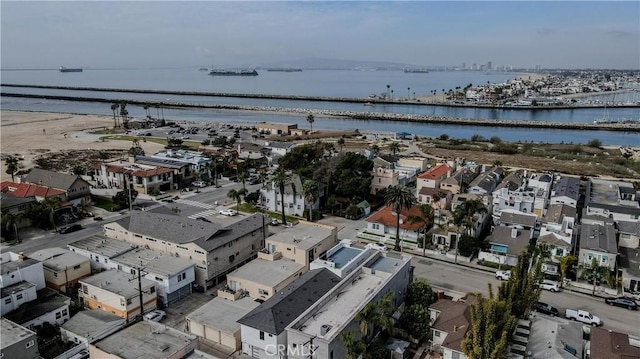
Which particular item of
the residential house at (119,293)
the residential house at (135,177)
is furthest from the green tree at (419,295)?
the residential house at (135,177)

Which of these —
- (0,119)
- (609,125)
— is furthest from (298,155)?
(0,119)

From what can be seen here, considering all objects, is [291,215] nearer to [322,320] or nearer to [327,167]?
[327,167]

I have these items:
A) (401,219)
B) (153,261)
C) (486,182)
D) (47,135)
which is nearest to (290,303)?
(153,261)

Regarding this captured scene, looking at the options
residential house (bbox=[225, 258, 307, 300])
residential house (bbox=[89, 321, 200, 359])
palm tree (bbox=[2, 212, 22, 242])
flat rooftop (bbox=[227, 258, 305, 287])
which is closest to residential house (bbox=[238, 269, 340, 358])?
residential house (bbox=[89, 321, 200, 359])

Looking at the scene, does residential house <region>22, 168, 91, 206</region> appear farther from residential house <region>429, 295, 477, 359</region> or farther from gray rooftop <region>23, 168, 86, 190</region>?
residential house <region>429, 295, 477, 359</region>

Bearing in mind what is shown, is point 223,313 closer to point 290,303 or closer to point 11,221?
point 290,303

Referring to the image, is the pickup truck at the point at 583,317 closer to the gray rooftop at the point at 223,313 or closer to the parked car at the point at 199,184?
the gray rooftop at the point at 223,313
